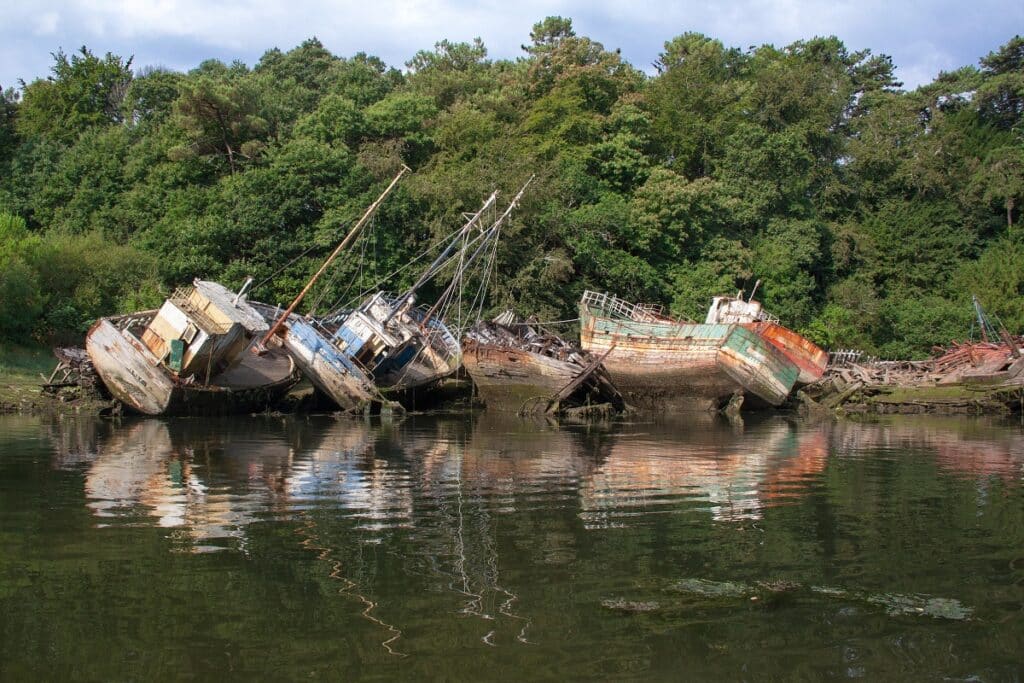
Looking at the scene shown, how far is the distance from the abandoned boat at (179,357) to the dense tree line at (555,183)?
854 cm

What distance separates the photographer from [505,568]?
11.2m

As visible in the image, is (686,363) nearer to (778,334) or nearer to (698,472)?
(778,334)

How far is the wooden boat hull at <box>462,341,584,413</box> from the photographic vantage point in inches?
1407

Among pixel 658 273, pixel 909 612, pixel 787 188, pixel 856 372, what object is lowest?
pixel 909 612

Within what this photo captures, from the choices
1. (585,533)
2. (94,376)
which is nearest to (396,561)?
(585,533)

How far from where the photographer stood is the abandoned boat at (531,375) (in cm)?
3522

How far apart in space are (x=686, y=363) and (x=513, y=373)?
6.62 metres

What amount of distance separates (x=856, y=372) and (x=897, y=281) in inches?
754

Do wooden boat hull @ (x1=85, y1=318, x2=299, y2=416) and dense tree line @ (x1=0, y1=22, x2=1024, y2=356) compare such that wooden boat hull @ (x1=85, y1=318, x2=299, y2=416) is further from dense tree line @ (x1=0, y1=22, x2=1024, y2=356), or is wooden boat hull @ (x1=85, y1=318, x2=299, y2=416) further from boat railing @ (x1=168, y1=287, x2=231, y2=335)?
dense tree line @ (x1=0, y1=22, x2=1024, y2=356)

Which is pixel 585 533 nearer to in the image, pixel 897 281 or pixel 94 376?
pixel 94 376

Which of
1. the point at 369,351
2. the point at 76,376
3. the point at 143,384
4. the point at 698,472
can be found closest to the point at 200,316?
the point at 143,384

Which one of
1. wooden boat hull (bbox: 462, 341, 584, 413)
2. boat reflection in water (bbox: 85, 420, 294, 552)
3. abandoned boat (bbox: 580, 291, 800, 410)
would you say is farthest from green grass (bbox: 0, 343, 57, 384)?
abandoned boat (bbox: 580, 291, 800, 410)

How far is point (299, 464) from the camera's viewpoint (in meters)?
20.1

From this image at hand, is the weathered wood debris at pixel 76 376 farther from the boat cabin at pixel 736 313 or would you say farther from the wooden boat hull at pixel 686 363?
the boat cabin at pixel 736 313
